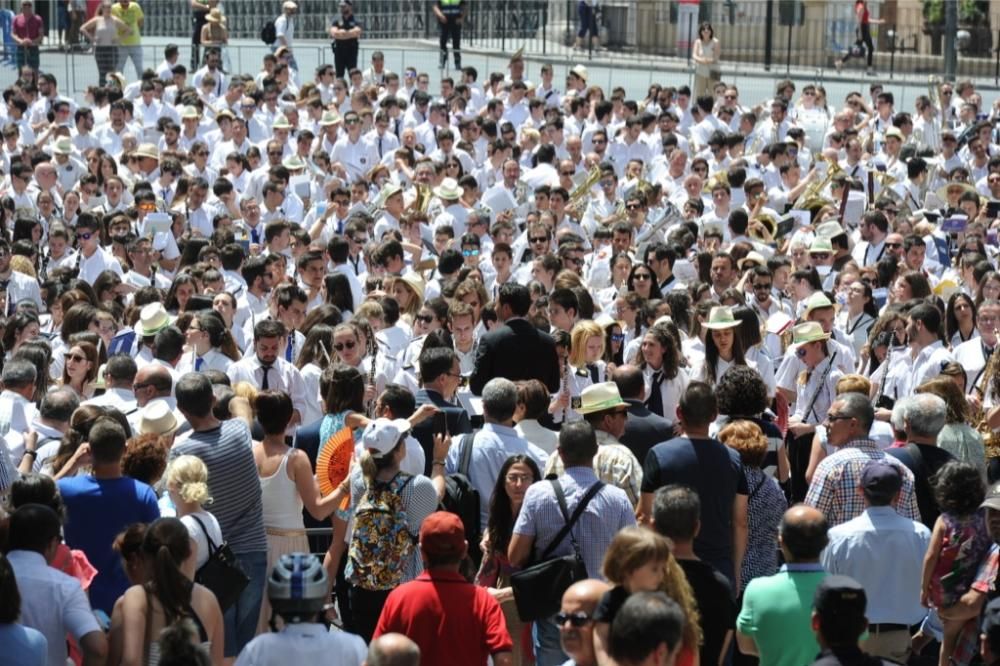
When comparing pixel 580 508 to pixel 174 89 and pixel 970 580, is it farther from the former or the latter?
pixel 174 89

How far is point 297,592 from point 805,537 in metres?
1.96

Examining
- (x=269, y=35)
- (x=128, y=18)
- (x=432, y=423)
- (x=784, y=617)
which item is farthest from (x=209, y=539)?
(x=269, y=35)

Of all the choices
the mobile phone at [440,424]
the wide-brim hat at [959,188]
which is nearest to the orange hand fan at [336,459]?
the mobile phone at [440,424]

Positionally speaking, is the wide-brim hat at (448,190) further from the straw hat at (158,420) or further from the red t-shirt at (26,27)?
the red t-shirt at (26,27)

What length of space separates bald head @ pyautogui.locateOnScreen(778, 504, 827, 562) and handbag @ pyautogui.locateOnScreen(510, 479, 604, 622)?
3.21 feet

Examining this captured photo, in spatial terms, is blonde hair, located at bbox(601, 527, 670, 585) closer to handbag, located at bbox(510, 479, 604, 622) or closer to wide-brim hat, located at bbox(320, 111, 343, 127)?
handbag, located at bbox(510, 479, 604, 622)

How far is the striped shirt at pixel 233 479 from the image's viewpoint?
735 cm

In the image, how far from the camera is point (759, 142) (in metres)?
22.5

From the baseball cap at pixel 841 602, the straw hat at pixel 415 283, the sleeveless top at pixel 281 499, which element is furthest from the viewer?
the straw hat at pixel 415 283

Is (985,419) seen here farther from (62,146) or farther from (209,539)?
(62,146)

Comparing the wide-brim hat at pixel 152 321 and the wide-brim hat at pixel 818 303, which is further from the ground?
the wide-brim hat at pixel 818 303

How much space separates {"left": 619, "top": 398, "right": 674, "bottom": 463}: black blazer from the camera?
8.29 meters

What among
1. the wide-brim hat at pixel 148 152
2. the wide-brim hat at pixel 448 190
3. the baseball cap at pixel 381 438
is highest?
the wide-brim hat at pixel 148 152

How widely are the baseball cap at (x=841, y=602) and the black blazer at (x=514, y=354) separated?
4238 mm
